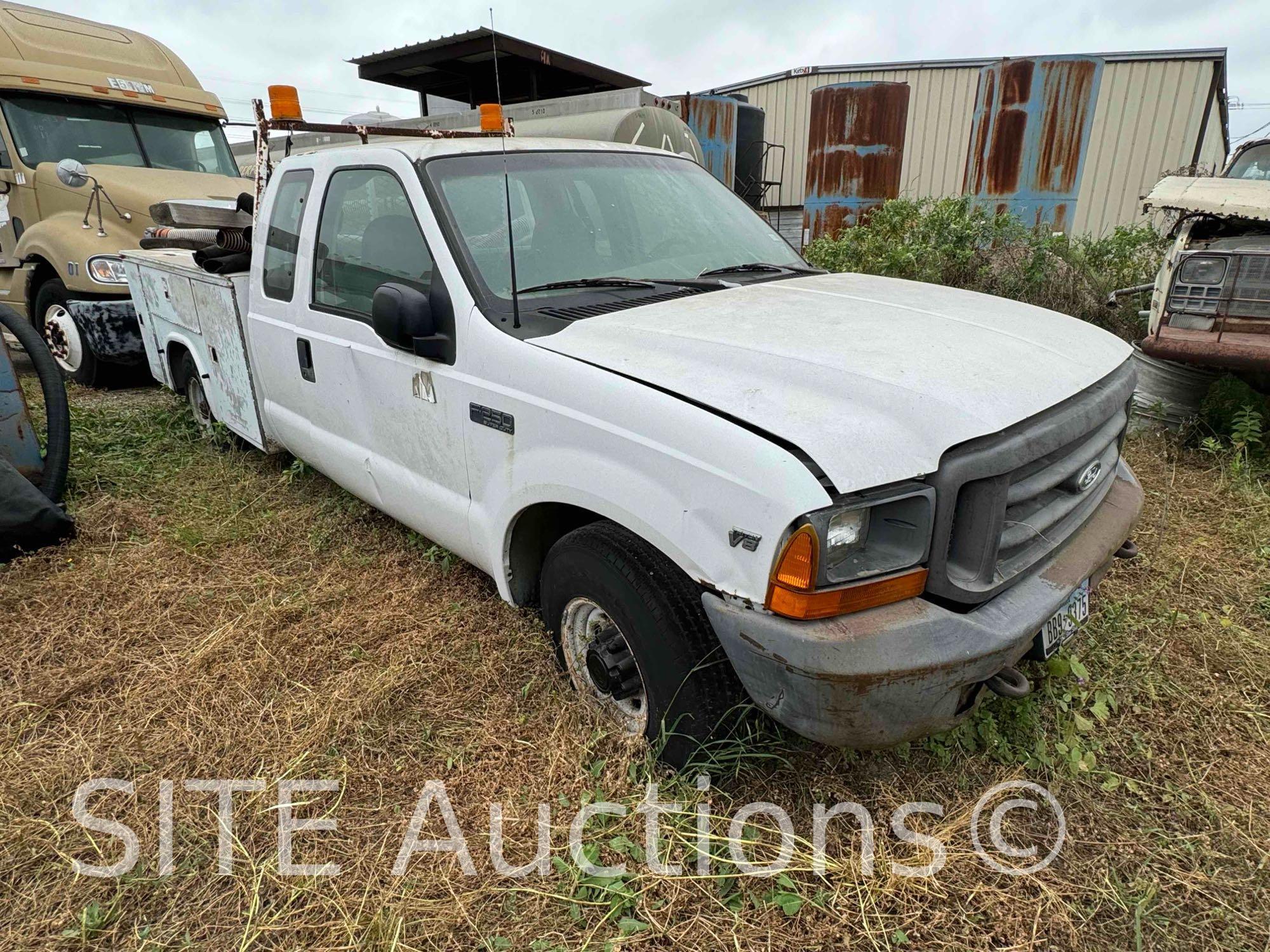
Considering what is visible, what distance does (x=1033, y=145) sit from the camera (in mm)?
9352

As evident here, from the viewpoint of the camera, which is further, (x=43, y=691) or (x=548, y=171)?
(x=548, y=171)

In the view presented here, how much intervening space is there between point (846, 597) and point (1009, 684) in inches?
22.9

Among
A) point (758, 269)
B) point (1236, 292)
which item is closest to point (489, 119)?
point (758, 269)

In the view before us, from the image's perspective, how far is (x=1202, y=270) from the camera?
4.29m

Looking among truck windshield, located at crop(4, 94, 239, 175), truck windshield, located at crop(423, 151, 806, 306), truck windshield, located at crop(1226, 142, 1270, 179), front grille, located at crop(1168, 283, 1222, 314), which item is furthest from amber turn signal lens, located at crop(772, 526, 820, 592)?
truck windshield, located at crop(4, 94, 239, 175)

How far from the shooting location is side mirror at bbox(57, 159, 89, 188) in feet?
19.0

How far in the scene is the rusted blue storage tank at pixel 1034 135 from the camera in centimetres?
908

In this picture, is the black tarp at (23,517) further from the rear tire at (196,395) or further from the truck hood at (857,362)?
the truck hood at (857,362)

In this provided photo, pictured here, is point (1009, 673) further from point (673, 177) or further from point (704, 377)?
point (673, 177)

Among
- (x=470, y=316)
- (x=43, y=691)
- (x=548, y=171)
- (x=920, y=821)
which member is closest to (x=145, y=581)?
(x=43, y=691)

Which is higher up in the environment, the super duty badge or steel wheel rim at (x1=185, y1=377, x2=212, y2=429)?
the super duty badge

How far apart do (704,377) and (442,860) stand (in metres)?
1.49

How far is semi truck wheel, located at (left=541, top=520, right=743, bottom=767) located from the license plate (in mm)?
857

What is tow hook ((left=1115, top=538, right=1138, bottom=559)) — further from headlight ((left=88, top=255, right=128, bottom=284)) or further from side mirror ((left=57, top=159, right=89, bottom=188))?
side mirror ((left=57, top=159, right=89, bottom=188))
